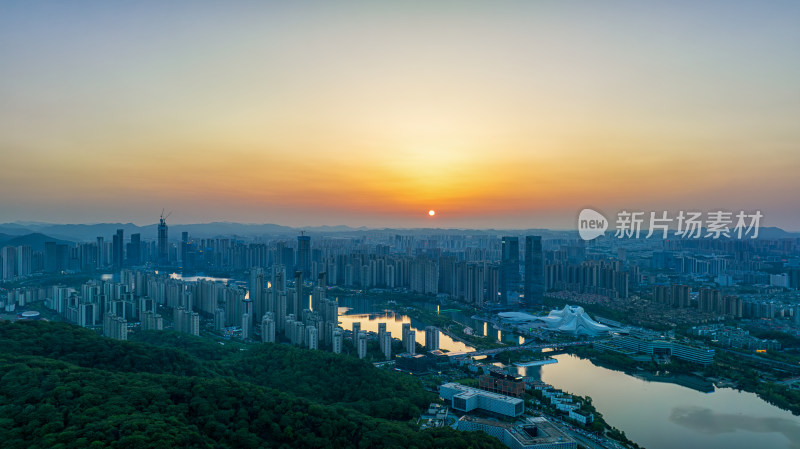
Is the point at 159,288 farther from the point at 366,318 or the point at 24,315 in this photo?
the point at 366,318

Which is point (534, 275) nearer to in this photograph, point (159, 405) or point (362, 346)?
point (362, 346)

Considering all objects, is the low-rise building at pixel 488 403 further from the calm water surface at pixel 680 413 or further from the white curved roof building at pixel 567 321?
the white curved roof building at pixel 567 321

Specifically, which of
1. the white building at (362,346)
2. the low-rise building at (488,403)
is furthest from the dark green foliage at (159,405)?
the white building at (362,346)

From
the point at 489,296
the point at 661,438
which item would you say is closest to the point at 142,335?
the point at 661,438

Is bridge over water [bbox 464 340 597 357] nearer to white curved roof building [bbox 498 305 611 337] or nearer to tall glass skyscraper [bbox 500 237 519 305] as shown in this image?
white curved roof building [bbox 498 305 611 337]

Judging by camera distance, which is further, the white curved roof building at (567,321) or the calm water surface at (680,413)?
the white curved roof building at (567,321)

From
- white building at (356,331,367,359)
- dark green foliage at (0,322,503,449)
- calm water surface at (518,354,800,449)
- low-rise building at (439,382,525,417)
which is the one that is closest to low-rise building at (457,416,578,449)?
low-rise building at (439,382,525,417)
